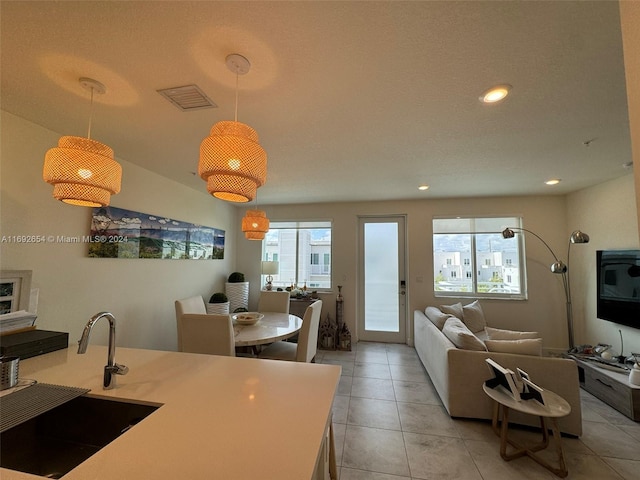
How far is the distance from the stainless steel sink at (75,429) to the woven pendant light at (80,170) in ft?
3.40

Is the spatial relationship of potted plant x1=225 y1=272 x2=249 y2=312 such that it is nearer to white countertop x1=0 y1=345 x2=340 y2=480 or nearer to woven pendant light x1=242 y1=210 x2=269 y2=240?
woven pendant light x1=242 y1=210 x2=269 y2=240

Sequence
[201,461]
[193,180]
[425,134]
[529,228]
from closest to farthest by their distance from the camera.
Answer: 1. [201,461]
2. [425,134]
3. [193,180]
4. [529,228]

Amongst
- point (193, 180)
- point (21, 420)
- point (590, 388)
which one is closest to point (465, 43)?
point (21, 420)

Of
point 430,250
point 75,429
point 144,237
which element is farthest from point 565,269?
point 144,237

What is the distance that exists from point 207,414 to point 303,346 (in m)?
1.59

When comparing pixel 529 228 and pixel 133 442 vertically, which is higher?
pixel 529 228

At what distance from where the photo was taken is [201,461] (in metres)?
0.73

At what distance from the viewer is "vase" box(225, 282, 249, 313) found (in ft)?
14.5

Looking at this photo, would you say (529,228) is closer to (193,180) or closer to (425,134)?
(425,134)

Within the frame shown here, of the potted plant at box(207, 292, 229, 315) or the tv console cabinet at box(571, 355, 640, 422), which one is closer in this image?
the tv console cabinet at box(571, 355, 640, 422)

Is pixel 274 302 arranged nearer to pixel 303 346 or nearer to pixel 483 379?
pixel 303 346

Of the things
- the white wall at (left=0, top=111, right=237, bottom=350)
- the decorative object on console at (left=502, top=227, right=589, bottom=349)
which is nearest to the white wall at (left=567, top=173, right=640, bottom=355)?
the decorative object on console at (left=502, top=227, right=589, bottom=349)

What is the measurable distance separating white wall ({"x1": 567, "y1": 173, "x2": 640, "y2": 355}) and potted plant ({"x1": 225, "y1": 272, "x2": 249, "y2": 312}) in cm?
520

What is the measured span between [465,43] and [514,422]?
293 centimetres
